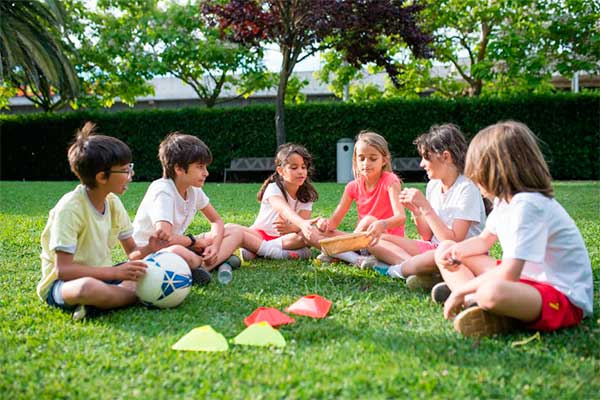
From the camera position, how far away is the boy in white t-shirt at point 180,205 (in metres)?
4.28

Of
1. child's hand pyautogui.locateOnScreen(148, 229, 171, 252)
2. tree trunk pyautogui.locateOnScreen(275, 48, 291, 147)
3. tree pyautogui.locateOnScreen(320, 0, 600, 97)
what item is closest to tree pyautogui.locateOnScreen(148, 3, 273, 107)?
tree pyautogui.locateOnScreen(320, 0, 600, 97)

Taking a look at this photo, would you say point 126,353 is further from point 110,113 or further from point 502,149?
point 110,113

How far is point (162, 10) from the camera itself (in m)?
24.9

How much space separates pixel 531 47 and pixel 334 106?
6302mm

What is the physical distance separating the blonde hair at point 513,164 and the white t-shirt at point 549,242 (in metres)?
0.08

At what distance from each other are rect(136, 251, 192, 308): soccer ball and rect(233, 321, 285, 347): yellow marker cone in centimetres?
78

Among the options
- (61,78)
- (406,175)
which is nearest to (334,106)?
(406,175)

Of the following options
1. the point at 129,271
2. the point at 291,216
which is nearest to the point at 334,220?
the point at 291,216

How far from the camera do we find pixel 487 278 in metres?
2.66

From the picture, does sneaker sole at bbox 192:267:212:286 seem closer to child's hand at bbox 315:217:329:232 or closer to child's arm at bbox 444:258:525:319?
child's hand at bbox 315:217:329:232

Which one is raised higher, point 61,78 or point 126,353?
point 61,78

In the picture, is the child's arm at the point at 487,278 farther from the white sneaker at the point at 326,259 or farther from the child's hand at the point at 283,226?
the child's hand at the point at 283,226

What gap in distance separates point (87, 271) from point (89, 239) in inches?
9.6

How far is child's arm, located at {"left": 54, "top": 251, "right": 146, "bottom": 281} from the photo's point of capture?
10.2ft
